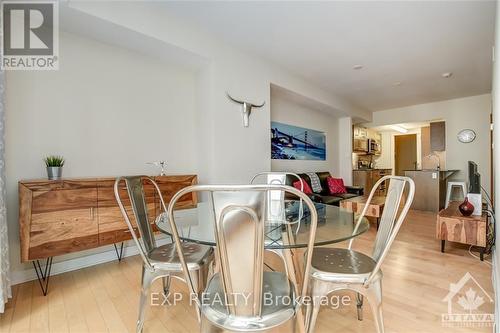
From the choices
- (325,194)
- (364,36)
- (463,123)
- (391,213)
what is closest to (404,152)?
(463,123)

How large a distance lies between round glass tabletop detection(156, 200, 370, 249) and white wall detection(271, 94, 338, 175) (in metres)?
2.74

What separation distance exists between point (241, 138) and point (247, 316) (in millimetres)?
2575

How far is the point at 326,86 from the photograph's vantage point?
15.8 ft

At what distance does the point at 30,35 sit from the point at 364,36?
338cm

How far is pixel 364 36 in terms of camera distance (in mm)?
3000

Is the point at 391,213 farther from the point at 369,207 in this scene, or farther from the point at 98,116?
the point at 98,116

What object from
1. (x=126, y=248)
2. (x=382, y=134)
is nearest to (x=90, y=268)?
(x=126, y=248)

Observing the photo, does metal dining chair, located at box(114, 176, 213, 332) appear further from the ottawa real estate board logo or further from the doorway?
the doorway

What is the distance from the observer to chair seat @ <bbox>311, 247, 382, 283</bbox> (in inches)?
48.9

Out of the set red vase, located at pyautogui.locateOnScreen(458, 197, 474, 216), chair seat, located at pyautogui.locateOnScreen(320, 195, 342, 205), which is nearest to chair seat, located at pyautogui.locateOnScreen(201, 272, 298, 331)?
red vase, located at pyautogui.locateOnScreen(458, 197, 474, 216)

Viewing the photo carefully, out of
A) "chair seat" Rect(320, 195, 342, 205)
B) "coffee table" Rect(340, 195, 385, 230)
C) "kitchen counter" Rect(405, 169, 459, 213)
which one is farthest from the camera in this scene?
"kitchen counter" Rect(405, 169, 459, 213)

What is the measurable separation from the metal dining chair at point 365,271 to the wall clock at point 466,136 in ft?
19.0

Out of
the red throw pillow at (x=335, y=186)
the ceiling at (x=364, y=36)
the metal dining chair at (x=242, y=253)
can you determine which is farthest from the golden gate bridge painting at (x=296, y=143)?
Result: the metal dining chair at (x=242, y=253)

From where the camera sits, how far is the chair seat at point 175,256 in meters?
1.42
